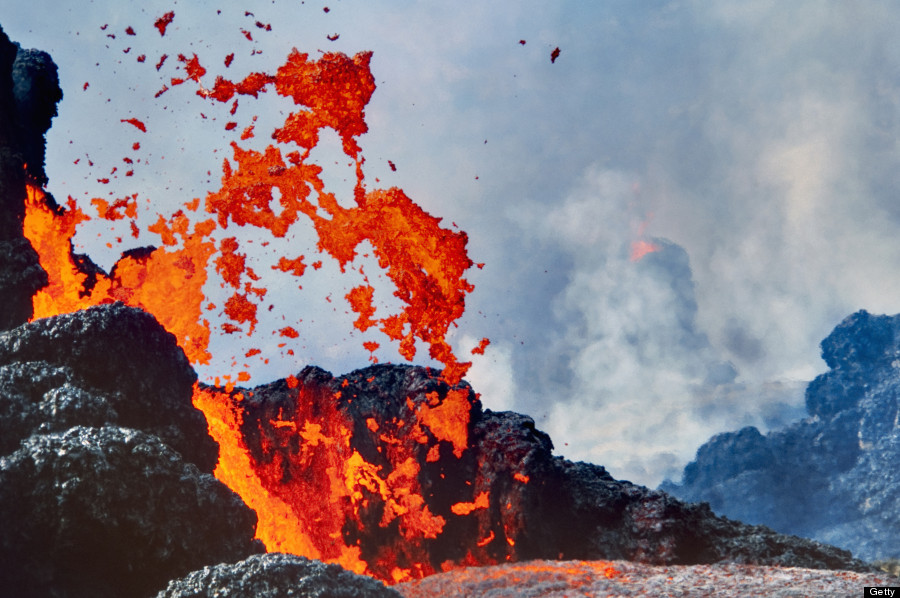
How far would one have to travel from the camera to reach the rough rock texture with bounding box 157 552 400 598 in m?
9.52

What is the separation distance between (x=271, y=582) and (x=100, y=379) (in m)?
9.44

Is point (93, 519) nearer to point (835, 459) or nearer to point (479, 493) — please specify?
point (479, 493)

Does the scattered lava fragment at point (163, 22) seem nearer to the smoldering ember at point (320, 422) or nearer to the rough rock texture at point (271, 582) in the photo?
the smoldering ember at point (320, 422)

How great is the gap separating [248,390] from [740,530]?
77.9ft

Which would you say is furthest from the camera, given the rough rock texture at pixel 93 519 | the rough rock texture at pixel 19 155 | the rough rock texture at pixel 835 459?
the rough rock texture at pixel 835 459

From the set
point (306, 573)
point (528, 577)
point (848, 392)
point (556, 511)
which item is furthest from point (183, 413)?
point (848, 392)

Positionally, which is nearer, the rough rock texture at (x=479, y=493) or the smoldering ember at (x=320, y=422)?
the smoldering ember at (x=320, y=422)

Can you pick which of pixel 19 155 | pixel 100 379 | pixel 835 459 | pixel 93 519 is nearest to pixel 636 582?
pixel 93 519

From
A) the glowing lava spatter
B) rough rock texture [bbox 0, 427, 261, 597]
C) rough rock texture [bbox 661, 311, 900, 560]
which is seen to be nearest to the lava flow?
the glowing lava spatter

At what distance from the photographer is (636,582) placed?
16047 millimetres

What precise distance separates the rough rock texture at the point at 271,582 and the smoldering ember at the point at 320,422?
11.3 feet

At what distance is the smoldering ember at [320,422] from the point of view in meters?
15.4

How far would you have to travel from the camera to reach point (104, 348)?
16047 millimetres

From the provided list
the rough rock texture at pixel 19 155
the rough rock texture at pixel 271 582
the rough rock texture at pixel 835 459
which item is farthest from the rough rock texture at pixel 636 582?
the rough rock texture at pixel 835 459
